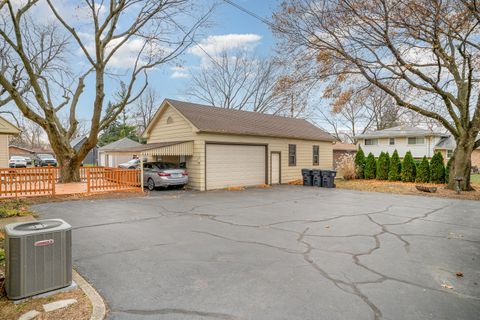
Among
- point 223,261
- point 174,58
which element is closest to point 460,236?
point 223,261

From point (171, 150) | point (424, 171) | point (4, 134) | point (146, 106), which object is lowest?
point (424, 171)

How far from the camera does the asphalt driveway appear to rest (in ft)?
10.1

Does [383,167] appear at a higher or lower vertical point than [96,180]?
higher

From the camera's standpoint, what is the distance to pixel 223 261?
14.5ft

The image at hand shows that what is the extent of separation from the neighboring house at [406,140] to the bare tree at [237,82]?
1352 centimetres

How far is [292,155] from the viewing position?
62.6 feet

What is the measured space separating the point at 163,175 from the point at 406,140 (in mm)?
30501

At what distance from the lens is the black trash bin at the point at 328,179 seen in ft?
53.6

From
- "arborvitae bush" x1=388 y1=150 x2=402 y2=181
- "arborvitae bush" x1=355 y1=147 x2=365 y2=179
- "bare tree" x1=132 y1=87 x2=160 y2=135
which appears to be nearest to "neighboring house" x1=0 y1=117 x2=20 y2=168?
"arborvitae bush" x1=355 y1=147 x2=365 y2=179

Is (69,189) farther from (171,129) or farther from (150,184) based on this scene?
(171,129)

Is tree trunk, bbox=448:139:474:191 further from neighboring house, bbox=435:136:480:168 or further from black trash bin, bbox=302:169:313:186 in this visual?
neighboring house, bbox=435:136:480:168

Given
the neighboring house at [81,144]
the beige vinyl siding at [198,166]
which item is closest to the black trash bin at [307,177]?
the beige vinyl siding at [198,166]

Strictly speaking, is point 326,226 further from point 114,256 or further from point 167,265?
point 114,256

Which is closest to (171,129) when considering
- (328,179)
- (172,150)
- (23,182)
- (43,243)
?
(172,150)
